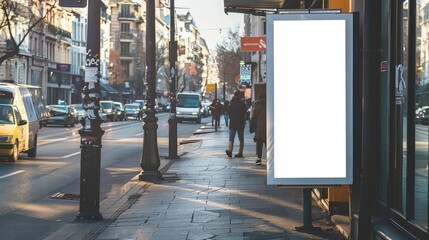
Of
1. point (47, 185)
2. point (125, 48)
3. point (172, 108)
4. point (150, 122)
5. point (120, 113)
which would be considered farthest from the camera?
point (125, 48)

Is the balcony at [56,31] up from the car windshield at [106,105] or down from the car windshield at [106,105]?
up

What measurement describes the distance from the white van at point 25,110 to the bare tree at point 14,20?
15.2 metres

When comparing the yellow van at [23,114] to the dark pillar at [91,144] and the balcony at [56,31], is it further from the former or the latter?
the balcony at [56,31]

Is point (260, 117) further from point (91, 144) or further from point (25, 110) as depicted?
point (91, 144)

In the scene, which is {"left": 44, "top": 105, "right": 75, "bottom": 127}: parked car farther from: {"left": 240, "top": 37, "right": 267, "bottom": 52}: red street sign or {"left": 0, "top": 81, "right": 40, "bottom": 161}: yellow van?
{"left": 240, "top": 37, "right": 267, "bottom": 52}: red street sign

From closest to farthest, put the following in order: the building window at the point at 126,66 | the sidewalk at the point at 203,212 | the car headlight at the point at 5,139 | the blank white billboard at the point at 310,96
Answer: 1. the blank white billboard at the point at 310,96
2. the sidewalk at the point at 203,212
3. the car headlight at the point at 5,139
4. the building window at the point at 126,66

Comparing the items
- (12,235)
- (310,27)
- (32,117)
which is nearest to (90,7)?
(12,235)

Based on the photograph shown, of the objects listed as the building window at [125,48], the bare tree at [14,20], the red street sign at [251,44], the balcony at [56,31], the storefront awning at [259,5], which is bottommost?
the red street sign at [251,44]

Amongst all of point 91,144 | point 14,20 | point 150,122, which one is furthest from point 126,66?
point 91,144

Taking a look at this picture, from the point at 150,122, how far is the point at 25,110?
8.74 m

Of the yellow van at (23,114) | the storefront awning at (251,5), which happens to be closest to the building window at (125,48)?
the yellow van at (23,114)

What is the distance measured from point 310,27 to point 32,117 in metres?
18.2

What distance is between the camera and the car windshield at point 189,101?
2643 inches

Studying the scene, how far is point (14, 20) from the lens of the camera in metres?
47.7
